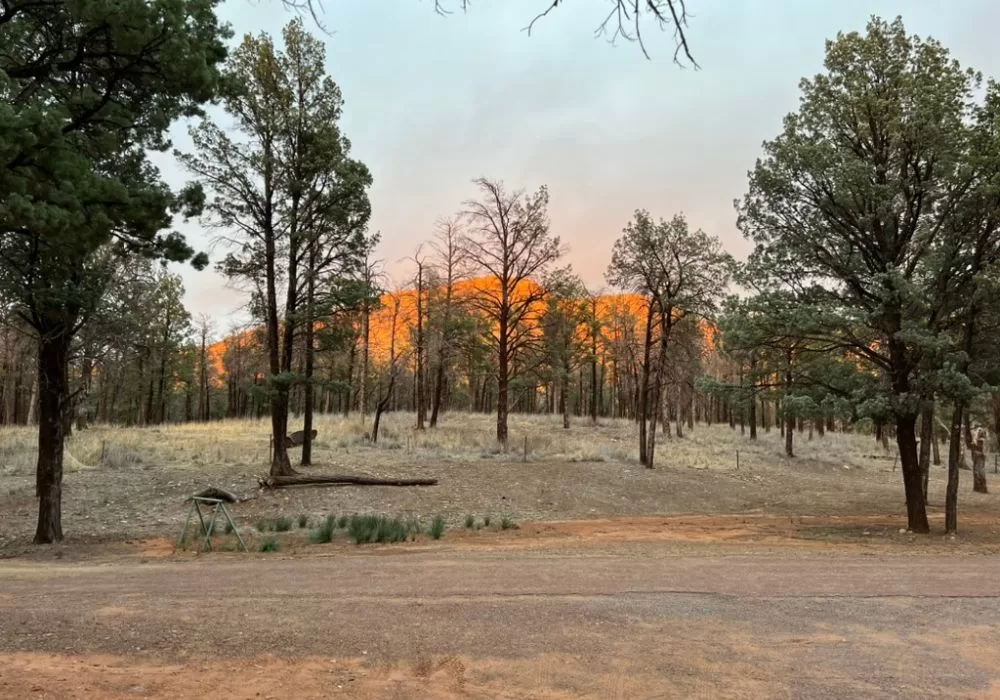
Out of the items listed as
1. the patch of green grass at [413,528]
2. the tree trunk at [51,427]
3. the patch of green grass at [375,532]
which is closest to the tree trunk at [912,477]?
the patch of green grass at [413,528]

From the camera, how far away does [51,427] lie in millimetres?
13742

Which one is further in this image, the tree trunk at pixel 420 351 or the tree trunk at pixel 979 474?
the tree trunk at pixel 420 351

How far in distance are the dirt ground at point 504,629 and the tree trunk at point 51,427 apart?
381 cm

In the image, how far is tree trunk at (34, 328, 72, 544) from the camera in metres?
13.4

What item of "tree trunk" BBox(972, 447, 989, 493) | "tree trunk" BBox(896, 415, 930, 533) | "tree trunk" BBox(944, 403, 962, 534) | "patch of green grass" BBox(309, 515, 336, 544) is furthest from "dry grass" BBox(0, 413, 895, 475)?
"tree trunk" BBox(944, 403, 962, 534)

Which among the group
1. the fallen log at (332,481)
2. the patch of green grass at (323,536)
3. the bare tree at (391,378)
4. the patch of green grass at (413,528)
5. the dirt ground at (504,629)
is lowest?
the patch of green grass at (413,528)

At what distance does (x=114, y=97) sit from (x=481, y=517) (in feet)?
41.8

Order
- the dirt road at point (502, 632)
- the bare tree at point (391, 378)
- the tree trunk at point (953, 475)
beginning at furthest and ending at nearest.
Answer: the bare tree at point (391, 378)
the tree trunk at point (953, 475)
the dirt road at point (502, 632)

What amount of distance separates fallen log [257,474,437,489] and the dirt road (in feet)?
31.8

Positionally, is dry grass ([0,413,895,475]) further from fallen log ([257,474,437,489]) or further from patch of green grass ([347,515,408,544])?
patch of green grass ([347,515,408,544])

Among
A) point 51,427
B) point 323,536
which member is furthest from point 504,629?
point 51,427

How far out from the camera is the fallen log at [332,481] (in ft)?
63.5

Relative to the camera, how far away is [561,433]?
39.9m

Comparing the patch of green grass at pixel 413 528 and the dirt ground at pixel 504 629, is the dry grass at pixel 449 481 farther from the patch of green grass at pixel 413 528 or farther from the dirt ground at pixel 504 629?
the dirt ground at pixel 504 629
